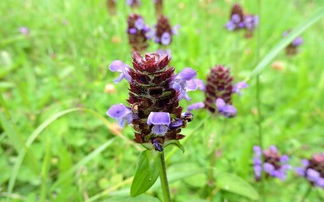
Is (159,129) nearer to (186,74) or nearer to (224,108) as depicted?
(186,74)

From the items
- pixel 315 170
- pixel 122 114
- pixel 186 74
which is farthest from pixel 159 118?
pixel 315 170

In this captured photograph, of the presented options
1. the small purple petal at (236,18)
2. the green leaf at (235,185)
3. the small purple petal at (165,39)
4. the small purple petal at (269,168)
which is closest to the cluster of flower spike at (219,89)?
the green leaf at (235,185)

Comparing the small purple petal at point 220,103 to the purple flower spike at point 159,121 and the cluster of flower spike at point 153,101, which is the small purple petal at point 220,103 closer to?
the cluster of flower spike at point 153,101

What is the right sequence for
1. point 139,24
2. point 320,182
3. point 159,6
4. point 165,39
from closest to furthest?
point 320,182 < point 139,24 < point 165,39 < point 159,6

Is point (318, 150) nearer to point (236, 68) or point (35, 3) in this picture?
point (236, 68)

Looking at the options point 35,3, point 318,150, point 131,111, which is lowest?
point 318,150

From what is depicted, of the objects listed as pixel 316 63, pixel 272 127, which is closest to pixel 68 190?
pixel 272 127
